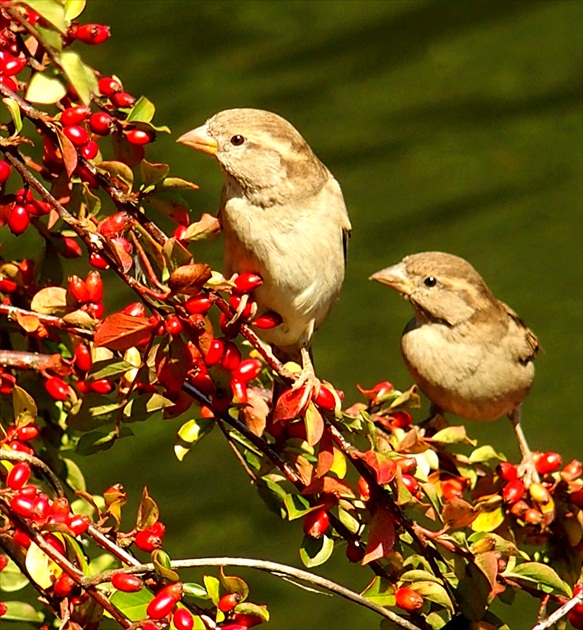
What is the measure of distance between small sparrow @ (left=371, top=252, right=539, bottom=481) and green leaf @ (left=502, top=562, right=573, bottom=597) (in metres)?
1.09

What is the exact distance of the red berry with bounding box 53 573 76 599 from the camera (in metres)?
1.27

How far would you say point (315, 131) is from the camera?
171 inches

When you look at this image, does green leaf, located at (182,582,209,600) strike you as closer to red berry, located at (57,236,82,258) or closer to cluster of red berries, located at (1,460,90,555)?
cluster of red berries, located at (1,460,90,555)

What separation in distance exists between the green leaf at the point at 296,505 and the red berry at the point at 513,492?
421 millimetres

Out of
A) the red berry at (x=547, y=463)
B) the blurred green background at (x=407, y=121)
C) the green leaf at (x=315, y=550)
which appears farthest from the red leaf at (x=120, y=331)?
the blurred green background at (x=407, y=121)

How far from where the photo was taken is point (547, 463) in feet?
6.33

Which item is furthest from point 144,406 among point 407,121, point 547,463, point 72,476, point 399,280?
point 407,121

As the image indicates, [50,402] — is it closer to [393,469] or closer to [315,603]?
[393,469]

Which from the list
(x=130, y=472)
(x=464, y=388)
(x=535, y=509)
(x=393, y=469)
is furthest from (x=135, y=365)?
(x=130, y=472)

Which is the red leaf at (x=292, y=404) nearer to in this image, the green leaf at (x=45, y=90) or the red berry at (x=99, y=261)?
the red berry at (x=99, y=261)

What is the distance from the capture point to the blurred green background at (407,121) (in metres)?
4.14

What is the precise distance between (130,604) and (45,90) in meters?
0.54

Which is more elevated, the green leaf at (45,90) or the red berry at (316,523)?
the green leaf at (45,90)

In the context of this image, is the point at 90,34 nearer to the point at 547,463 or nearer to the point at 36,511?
the point at 36,511
